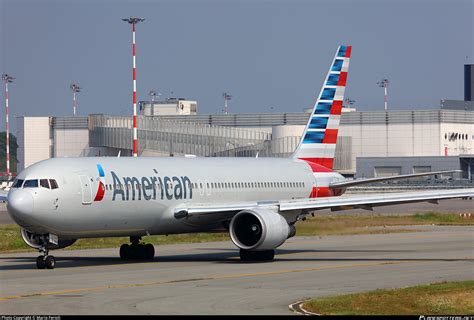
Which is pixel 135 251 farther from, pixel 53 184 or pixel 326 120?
pixel 326 120

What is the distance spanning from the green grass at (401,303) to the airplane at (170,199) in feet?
39.8

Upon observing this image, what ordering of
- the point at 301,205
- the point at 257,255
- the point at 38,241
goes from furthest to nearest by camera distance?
the point at 301,205 < the point at 257,255 < the point at 38,241

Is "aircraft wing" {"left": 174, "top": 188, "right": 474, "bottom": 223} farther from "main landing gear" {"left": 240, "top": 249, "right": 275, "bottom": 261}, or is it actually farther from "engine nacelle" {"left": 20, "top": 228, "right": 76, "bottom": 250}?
"engine nacelle" {"left": 20, "top": 228, "right": 76, "bottom": 250}

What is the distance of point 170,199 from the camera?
4019 cm

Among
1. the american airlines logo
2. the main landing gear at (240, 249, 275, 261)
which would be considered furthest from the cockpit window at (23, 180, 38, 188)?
the main landing gear at (240, 249, 275, 261)

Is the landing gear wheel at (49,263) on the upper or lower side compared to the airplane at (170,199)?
lower

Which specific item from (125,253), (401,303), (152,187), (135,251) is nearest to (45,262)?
(152,187)

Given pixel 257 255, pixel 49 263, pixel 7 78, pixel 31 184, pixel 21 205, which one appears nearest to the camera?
pixel 21 205

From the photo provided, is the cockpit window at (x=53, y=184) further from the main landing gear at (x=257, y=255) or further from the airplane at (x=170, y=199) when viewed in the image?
the main landing gear at (x=257, y=255)

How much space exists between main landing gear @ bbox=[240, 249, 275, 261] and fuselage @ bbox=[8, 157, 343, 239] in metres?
2.36

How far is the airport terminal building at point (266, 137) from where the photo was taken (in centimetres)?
12438

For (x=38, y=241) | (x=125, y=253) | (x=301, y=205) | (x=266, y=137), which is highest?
(x=266, y=137)

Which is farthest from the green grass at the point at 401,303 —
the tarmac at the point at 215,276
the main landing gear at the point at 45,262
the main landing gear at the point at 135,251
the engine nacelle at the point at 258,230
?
the main landing gear at the point at 135,251

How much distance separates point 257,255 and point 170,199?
3.96 metres
